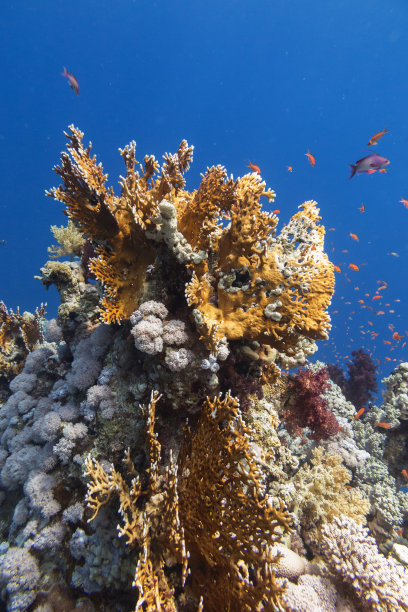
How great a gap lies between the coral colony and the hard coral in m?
0.90

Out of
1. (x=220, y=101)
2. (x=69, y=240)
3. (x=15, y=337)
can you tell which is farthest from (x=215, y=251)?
(x=220, y=101)

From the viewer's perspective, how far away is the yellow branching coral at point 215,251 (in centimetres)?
356

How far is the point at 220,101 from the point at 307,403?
179 metres

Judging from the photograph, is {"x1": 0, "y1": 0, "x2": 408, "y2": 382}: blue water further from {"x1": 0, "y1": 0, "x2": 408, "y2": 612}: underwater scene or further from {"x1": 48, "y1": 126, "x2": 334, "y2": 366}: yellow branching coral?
{"x1": 48, "y1": 126, "x2": 334, "y2": 366}: yellow branching coral

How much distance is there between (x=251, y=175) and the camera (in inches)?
161

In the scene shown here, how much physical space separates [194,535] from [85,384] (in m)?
2.34

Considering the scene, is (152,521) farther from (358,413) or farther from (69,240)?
(358,413)

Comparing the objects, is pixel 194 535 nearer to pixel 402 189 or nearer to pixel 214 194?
pixel 214 194

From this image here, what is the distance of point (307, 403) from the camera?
566 cm

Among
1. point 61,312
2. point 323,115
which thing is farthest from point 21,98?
point 61,312

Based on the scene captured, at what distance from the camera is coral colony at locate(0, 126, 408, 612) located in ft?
9.95

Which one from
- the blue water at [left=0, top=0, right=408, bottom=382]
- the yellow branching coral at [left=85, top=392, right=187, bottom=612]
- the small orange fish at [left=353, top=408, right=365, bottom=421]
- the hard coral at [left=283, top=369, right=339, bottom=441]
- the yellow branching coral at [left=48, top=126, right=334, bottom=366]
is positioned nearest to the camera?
the yellow branching coral at [left=85, top=392, right=187, bottom=612]

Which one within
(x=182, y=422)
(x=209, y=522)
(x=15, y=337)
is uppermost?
(x=15, y=337)

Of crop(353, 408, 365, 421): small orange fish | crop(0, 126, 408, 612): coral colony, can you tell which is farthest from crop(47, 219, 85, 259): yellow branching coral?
crop(353, 408, 365, 421): small orange fish
